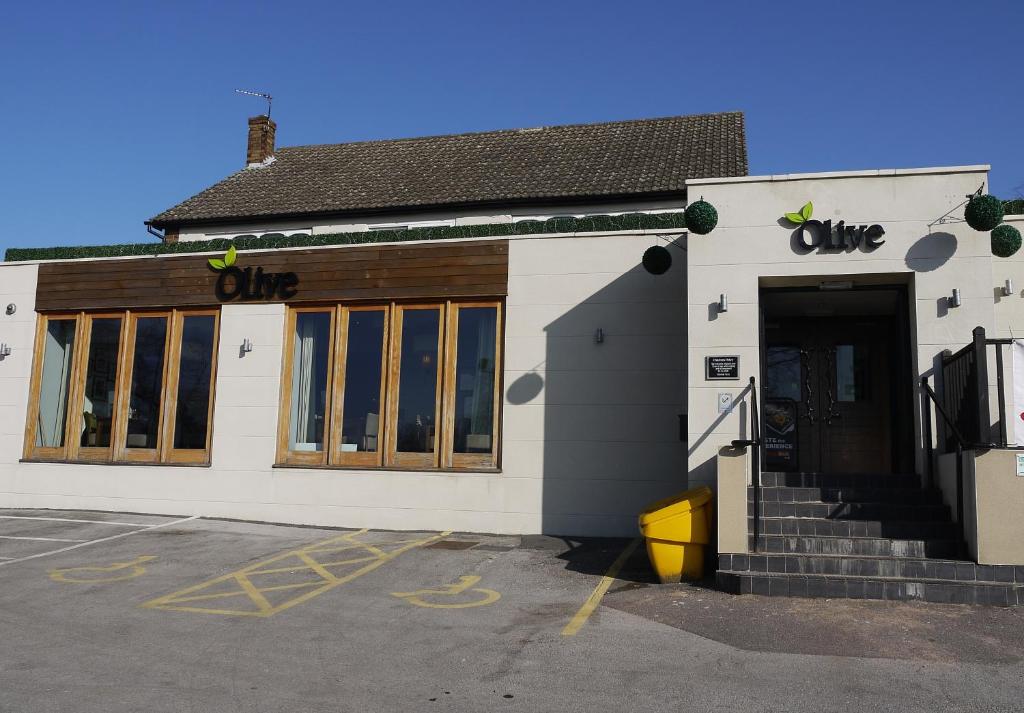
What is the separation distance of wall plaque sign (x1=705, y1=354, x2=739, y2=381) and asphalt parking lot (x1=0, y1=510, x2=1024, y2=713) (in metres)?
2.23

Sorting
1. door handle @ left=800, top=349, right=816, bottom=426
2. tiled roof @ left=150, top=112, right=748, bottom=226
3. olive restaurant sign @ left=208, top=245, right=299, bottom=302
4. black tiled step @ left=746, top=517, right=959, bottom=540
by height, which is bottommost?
black tiled step @ left=746, top=517, right=959, bottom=540

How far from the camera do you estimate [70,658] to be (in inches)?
236

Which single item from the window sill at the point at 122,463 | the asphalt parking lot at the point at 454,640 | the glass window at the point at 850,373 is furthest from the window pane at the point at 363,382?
the glass window at the point at 850,373

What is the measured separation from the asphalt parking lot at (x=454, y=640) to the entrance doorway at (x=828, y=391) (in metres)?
3.41

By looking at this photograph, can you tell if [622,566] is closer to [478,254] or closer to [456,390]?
[456,390]

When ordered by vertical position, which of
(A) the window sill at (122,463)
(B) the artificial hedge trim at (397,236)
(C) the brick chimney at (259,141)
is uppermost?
(C) the brick chimney at (259,141)

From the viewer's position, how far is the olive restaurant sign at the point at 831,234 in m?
9.57

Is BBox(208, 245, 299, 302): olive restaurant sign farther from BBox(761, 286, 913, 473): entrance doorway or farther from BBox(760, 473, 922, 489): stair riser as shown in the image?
BBox(760, 473, 922, 489): stair riser

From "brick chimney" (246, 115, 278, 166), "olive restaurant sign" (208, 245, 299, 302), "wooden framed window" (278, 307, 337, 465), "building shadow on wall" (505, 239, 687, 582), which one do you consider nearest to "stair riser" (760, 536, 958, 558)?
"building shadow on wall" (505, 239, 687, 582)

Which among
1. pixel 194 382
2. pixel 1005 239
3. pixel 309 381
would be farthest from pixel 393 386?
pixel 1005 239

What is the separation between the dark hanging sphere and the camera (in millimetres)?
11133

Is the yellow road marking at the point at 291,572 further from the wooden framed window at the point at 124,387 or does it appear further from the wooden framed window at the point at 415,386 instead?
the wooden framed window at the point at 124,387

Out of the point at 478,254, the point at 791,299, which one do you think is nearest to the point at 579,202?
the point at 478,254

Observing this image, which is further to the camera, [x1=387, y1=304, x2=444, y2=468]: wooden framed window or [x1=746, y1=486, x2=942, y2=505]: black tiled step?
[x1=387, y1=304, x2=444, y2=468]: wooden framed window
